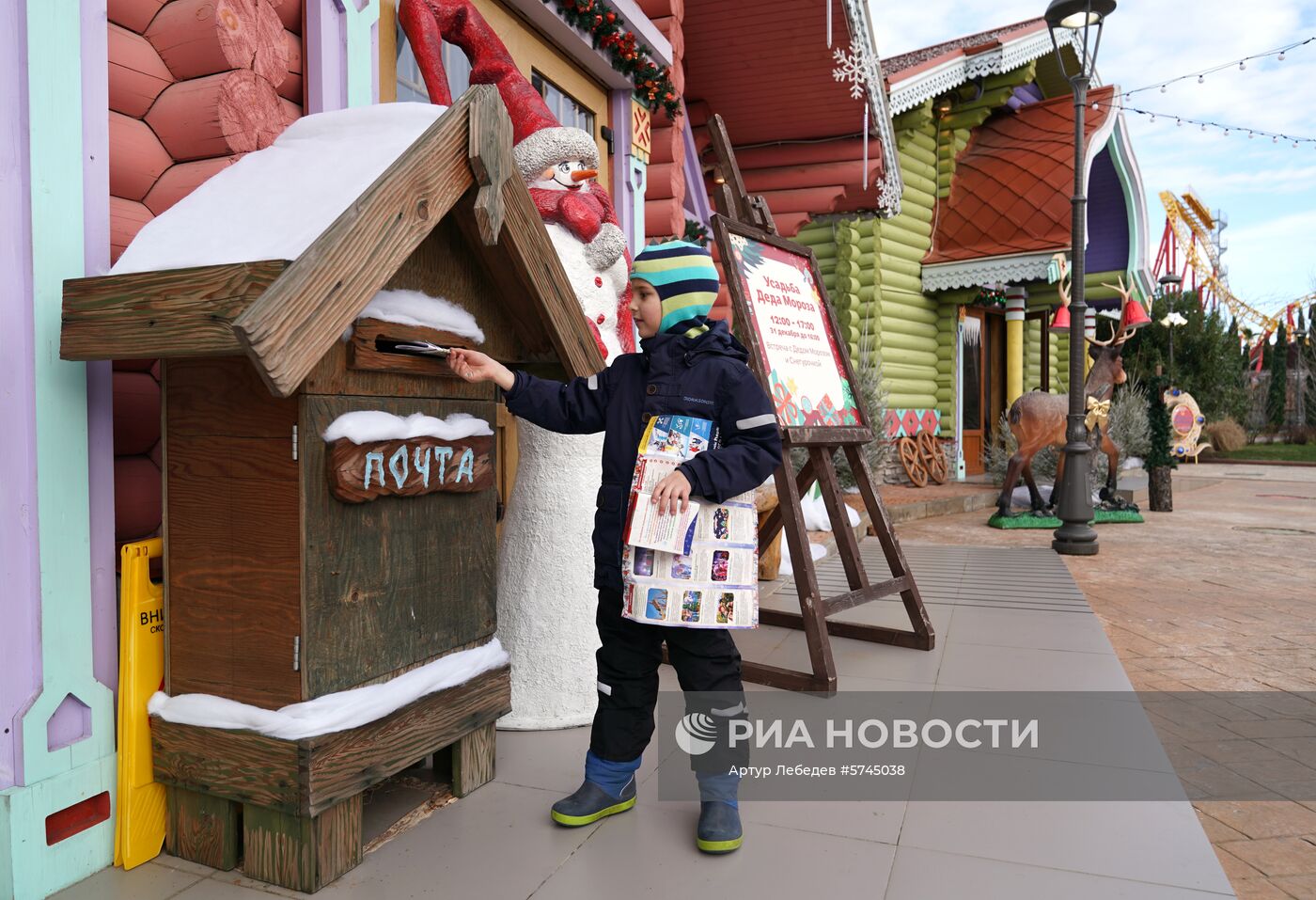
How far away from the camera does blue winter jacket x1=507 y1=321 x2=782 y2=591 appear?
7.24 feet

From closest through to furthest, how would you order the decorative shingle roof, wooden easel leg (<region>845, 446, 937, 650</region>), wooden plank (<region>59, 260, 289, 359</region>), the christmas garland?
wooden plank (<region>59, 260, 289, 359</region>) → wooden easel leg (<region>845, 446, 937, 650</region>) → the christmas garland → the decorative shingle roof

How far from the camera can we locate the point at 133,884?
2.01m

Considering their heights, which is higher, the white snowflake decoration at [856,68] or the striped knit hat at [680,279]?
the white snowflake decoration at [856,68]

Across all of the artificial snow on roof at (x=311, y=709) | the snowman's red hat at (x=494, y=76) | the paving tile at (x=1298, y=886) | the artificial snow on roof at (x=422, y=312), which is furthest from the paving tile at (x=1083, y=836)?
the snowman's red hat at (x=494, y=76)

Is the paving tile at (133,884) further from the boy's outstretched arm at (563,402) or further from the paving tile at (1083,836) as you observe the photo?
the paving tile at (1083,836)

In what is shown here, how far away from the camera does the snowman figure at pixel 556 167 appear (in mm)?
3037

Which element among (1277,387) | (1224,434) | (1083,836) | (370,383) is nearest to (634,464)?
(370,383)

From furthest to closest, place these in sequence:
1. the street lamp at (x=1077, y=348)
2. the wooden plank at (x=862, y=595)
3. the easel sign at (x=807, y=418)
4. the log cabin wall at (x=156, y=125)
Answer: the street lamp at (x=1077, y=348), the wooden plank at (x=862, y=595), the easel sign at (x=807, y=418), the log cabin wall at (x=156, y=125)

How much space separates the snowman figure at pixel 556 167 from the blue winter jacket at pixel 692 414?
629 mm

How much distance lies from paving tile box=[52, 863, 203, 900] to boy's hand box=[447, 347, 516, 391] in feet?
4.44

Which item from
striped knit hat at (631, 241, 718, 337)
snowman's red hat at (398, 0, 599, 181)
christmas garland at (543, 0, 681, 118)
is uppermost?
christmas garland at (543, 0, 681, 118)

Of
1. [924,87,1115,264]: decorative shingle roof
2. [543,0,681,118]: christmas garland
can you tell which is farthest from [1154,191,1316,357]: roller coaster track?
[543,0,681,118]: christmas garland

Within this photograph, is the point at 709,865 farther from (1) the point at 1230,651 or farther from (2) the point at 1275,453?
(2) the point at 1275,453

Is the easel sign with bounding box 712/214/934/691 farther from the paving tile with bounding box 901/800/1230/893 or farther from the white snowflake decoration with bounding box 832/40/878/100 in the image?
the white snowflake decoration with bounding box 832/40/878/100
